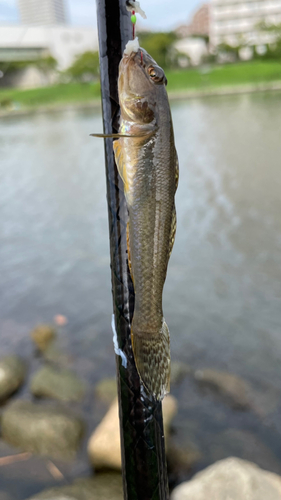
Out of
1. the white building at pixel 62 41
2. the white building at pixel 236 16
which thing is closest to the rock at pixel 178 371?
the white building at pixel 62 41

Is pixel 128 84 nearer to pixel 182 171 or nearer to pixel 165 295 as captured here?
pixel 165 295

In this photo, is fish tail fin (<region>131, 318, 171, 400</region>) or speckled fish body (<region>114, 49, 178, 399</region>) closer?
speckled fish body (<region>114, 49, 178, 399</region>)

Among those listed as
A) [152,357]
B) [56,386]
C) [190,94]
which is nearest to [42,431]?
[56,386]

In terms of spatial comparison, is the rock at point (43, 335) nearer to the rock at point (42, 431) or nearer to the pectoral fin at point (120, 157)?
the rock at point (42, 431)

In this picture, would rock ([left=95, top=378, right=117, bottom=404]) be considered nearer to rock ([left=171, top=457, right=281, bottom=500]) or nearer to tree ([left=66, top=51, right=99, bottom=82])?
rock ([left=171, top=457, right=281, bottom=500])

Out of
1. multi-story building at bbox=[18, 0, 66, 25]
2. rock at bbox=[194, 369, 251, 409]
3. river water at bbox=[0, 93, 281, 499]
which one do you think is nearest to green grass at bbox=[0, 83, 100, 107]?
multi-story building at bbox=[18, 0, 66, 25]

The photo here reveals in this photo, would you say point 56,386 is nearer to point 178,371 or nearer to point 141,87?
point 178,371
